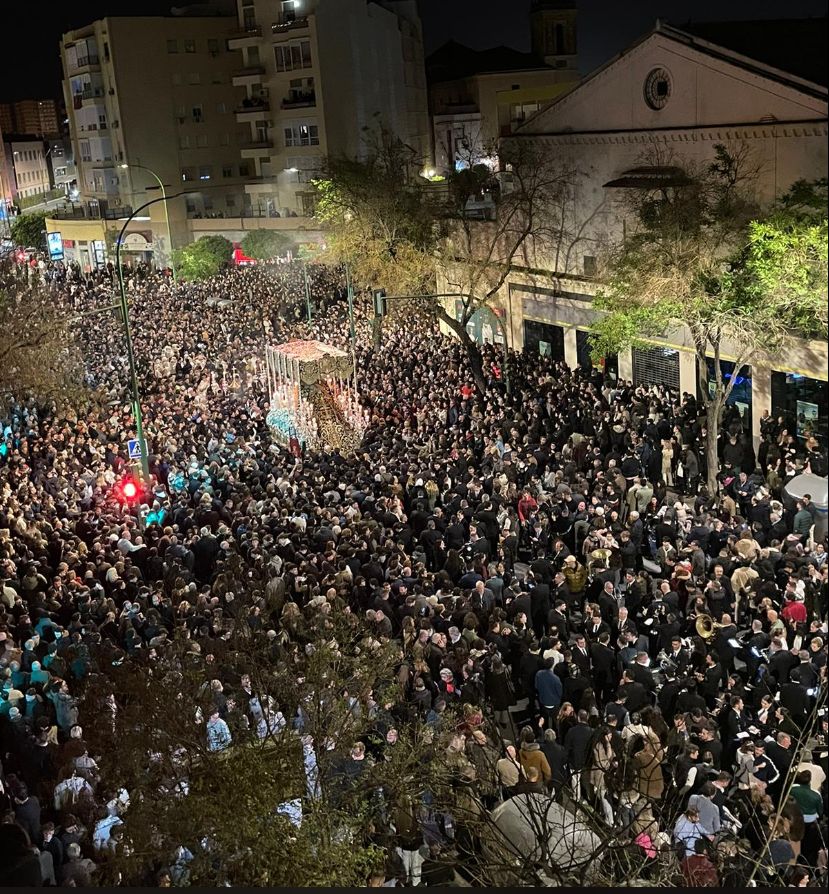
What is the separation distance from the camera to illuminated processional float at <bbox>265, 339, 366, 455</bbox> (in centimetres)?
1465

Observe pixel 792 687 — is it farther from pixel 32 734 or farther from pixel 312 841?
pixel 32 734

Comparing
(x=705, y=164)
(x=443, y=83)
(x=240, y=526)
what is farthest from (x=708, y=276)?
(x=240, y=526)

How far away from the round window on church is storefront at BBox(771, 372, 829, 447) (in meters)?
2.98

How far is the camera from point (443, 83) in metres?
11.2

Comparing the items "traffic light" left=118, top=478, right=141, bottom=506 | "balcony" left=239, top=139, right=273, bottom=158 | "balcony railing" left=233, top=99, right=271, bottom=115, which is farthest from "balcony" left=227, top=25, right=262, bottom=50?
"traffic light" left=118, top=478, right=141, bottom=506

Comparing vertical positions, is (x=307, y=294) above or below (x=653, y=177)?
below

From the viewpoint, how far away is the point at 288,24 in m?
9.61

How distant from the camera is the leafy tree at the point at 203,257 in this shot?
1152cm

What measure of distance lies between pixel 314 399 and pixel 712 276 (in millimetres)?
6396

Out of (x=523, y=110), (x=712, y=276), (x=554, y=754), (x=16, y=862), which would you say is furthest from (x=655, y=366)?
(x=16, y=862)

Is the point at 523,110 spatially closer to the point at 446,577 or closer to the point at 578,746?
the point at 446,577

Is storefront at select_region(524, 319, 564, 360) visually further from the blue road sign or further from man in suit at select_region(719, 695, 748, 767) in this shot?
man in suit at select_region(719, 695, 748, 767)

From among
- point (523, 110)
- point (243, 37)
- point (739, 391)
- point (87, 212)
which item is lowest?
point (739, 391)

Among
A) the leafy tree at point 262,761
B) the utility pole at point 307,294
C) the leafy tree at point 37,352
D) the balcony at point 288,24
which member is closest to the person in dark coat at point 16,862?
the leafy tree at point 262,761
